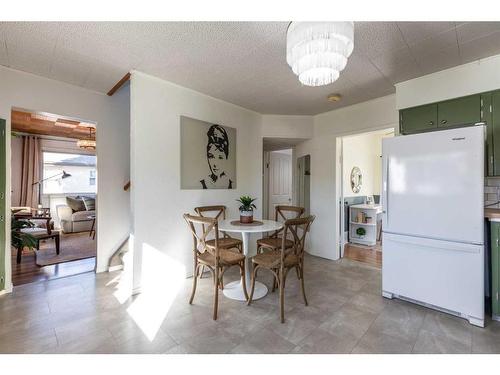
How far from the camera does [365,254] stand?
13.7ft

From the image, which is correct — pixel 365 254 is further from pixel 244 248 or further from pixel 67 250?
pixel 67 250

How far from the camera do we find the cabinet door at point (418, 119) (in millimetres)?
2635

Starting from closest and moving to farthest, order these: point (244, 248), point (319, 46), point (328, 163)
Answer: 1. point (319, 46)
2. point (244, 248)
3. point (328, 163)

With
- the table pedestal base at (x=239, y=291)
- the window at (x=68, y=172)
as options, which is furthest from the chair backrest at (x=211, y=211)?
the window at (x=68, y=172)

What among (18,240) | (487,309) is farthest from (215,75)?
(487,309)

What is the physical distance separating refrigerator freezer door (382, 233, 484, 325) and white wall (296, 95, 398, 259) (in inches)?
56.1

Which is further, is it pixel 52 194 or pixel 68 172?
pixel 68 172

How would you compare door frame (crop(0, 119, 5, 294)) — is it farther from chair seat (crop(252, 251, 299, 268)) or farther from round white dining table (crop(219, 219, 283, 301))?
chair seat (crop(252, 251, 299, 268))

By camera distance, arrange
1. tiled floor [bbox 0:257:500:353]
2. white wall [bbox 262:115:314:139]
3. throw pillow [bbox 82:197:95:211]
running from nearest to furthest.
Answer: tiled floor [bbox 0:257:500:353]
white wall [bbox 262:115:314:139]
throw pillow [bbox 82:197:95:211]

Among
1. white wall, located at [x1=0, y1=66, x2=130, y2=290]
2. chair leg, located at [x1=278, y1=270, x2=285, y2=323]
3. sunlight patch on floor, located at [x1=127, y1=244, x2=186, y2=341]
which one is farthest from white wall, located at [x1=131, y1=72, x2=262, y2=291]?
chair leg, located at [x1=278, y1=270, x2=285, y2=323]

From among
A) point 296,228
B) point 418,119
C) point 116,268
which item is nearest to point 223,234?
point 296,228

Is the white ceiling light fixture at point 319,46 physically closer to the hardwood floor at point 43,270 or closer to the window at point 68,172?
the hardwood floor at point 43,270

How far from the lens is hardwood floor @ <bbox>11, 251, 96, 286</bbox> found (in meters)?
2.91

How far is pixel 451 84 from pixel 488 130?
58 cm
